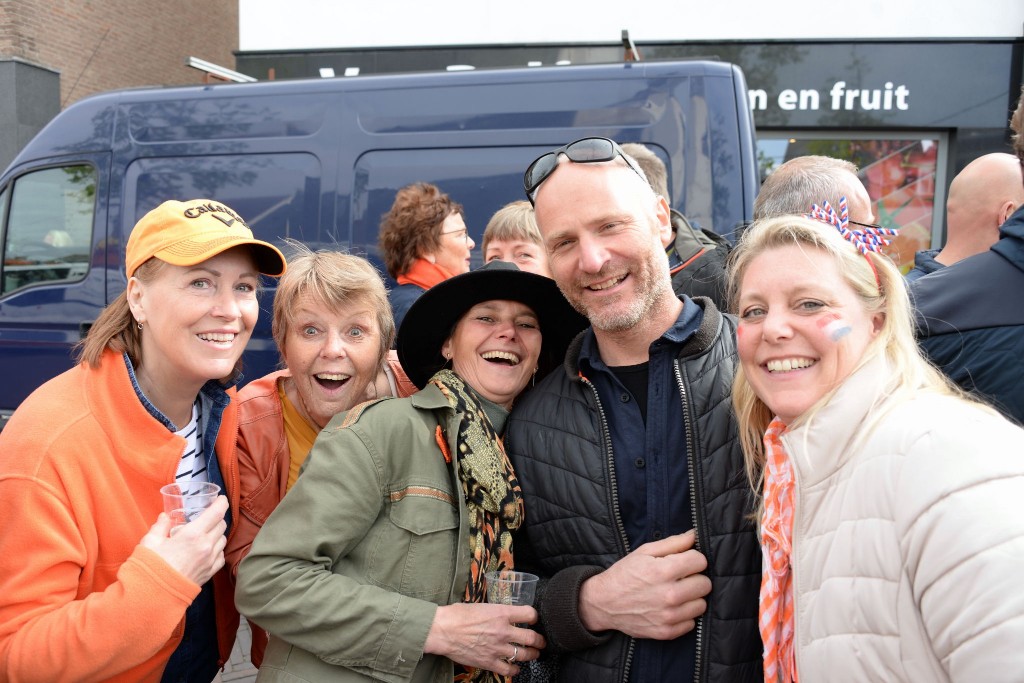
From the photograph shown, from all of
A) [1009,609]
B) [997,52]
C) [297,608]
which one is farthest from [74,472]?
[997,52]

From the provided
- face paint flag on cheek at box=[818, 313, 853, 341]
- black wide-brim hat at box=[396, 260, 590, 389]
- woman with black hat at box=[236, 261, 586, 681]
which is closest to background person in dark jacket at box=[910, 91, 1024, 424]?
face paint flag on cheek at box=[818, 313, 853, 341]

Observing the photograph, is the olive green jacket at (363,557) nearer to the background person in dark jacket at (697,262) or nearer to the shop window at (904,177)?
the background person in dark jacket at (697,262)

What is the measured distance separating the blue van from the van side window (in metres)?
0.01

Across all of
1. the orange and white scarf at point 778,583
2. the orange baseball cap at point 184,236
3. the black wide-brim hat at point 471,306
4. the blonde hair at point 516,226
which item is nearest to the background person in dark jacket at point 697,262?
the blonde hair at point 516,226

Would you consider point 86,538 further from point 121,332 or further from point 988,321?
point 988,321

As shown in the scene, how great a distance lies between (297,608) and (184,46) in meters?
17.7

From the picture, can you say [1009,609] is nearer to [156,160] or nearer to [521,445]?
[521,445]

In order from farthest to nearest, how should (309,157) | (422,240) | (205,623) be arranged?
1. (309,157)
2. (422,240)
3. (205,623)

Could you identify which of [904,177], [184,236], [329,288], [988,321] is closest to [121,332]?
[184,236]

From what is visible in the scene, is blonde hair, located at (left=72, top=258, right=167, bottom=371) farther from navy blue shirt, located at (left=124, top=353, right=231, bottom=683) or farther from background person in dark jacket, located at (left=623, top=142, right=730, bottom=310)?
background person in dark jacket, located at (left=623, top=142, right=730, bottom=310)

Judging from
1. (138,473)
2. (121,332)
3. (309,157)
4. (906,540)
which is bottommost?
(138,473)

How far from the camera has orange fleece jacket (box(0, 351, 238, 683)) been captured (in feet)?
5.62

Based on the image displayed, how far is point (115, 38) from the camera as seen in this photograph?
14906 mm

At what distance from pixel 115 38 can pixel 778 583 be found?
54.8 ft
